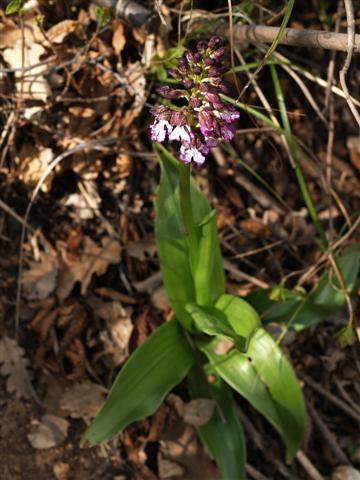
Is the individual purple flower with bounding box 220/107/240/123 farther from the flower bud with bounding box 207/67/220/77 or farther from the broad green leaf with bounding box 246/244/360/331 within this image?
the broad green leaf with bounding box 246/244/360/331

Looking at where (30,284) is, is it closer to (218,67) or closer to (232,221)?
(232,221)

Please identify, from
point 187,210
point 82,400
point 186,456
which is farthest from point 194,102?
point 186,456

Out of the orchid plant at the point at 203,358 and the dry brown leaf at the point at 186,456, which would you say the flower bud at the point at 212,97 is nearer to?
the orchid plant at the point at 203,358

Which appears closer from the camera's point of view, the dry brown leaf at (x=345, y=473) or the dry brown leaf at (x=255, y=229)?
the dry brown leaf at (x=345, y=473)

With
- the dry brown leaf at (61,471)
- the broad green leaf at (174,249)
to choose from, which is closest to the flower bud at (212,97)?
the broad green leaf at (174,249)

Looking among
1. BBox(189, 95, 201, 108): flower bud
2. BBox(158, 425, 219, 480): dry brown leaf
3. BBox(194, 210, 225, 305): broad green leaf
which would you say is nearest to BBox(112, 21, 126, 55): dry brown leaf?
BBox(194, 210, 225, 305): broad green leaf

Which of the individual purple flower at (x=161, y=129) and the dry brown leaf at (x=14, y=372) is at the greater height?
the individual purple flower at (x=161, y=129)
